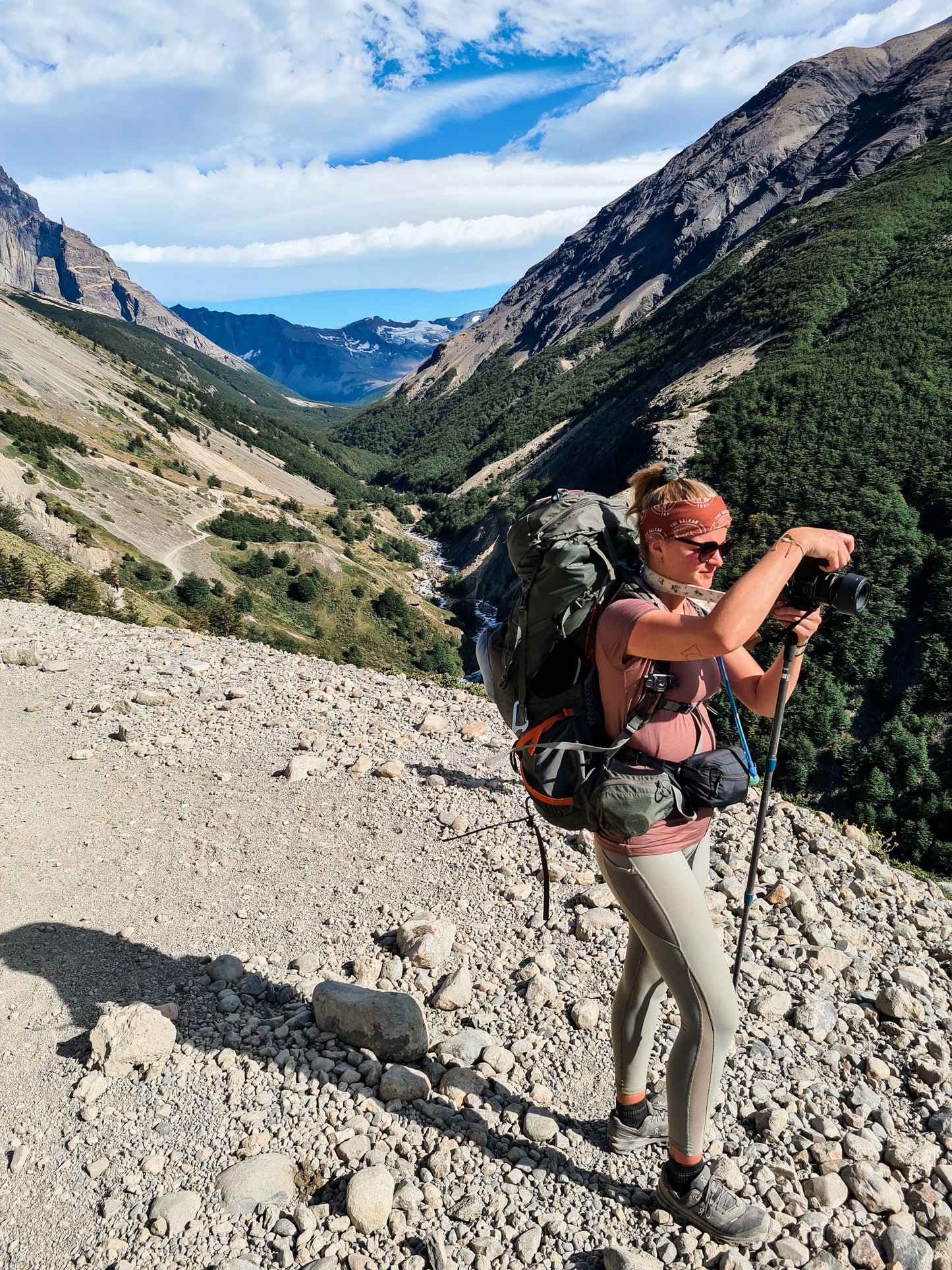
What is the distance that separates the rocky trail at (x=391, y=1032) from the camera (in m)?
3.03

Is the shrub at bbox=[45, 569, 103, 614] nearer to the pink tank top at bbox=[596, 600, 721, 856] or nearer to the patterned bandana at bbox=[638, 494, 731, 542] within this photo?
the pink tank top at bbox=[596, 600, 721, 856]

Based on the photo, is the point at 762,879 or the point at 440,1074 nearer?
the point at 440,1074

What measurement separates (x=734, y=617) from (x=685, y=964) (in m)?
1.44

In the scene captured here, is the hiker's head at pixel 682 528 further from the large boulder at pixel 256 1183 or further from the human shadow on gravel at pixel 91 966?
the human shadow on gravel at pixel 91 966

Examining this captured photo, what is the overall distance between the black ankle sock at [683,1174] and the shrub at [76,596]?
1236cm

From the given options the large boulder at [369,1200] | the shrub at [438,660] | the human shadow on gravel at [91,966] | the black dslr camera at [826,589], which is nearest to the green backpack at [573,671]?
the black dslr camera at [826,589]

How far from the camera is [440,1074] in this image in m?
3.88

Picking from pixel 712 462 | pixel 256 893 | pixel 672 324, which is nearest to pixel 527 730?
pixel 256 893

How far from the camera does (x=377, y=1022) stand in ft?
13.0

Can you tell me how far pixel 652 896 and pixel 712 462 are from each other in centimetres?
5313

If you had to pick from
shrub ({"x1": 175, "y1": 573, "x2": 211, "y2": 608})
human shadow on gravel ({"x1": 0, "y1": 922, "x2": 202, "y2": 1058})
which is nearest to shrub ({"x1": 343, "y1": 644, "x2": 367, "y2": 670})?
shrub ({"x1": 175, "y1": 573, "x2": 211, "y2": 608})

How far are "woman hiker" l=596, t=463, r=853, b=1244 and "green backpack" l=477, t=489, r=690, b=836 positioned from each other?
0.12 metres

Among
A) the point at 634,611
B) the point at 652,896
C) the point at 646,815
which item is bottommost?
the point at 652,896

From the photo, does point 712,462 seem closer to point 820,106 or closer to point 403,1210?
point 403,1210
